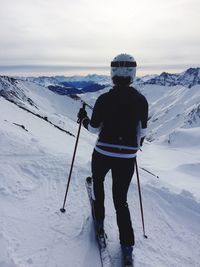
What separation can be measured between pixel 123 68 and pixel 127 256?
3.42m

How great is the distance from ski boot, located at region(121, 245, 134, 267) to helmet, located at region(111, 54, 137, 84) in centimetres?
307

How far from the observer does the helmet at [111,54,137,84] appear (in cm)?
608

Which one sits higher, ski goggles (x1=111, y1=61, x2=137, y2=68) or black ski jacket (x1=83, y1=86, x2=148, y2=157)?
ski goggles (x1=111, y1=61, x2=137, y2=68)

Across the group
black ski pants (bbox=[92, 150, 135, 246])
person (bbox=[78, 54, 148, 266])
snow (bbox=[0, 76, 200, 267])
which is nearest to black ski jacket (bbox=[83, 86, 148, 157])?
person (bbox=[78, 54, 148, 266])

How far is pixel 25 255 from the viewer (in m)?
5.80

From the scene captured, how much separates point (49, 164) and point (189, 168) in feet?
79.3

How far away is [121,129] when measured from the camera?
6.09 m

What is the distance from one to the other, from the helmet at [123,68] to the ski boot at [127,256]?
121 inches

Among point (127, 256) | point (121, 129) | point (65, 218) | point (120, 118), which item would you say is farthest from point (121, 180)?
point (65, 218)

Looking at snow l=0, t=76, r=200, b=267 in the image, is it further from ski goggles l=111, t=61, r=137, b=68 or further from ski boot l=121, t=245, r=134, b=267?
ski goggles l=111, t=61, r=137, b=68

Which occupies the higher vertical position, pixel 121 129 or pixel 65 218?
pixel 121 129

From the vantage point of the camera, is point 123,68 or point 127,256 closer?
point 123,68

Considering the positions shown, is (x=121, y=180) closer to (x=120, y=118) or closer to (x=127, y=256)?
(x=120, y=118)

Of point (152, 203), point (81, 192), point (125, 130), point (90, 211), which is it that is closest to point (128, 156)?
point (125, 130)
